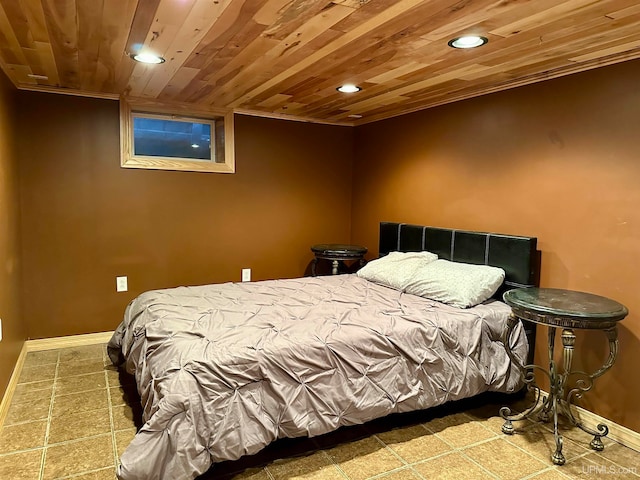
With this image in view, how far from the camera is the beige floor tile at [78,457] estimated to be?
2.11 metres

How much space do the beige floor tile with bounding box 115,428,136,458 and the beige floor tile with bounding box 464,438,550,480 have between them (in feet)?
5.82

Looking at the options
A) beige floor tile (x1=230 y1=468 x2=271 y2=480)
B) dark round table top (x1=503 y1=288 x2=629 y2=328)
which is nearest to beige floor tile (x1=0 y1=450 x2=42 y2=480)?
beige floor tile (x1=230 y1=468 x2=271 y2=480)

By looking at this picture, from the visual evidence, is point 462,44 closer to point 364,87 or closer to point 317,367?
point 364,87

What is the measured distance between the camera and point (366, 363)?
2340 millimetres

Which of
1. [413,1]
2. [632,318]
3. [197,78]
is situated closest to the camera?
[413,1]

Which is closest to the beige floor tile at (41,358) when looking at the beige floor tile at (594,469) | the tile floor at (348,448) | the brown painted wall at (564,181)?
the tile floor at (348,448)

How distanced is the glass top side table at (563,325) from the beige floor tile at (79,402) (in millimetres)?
2440

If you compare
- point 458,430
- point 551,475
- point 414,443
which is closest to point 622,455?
point 551,475

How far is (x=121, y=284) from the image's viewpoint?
3934 mm

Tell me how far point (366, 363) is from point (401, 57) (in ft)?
5.57

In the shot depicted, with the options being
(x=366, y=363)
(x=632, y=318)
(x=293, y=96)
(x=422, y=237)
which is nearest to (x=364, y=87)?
(x=293, y=96)

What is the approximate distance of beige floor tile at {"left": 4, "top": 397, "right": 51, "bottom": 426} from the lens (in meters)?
2.57

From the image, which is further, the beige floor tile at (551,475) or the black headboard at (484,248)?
the black headboard at (484,248)

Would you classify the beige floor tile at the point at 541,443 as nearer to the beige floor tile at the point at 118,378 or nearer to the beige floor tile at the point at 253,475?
the beige floor tile at the point at 253,475
